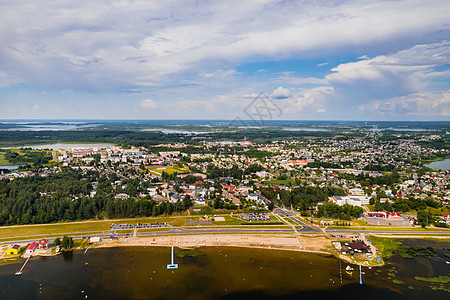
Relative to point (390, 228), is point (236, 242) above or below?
above

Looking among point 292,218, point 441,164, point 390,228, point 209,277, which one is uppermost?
point 441,164

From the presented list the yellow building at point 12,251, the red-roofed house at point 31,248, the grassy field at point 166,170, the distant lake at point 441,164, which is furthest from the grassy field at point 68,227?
the distant lake at point 441,164

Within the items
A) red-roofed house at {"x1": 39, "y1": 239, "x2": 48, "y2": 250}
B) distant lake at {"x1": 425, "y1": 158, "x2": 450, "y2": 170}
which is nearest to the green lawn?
red-roofed house at {"x1": 39, "y1": 239, "x2": 48, "y2": 250}

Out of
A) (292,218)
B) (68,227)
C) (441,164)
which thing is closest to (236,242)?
(292,218)

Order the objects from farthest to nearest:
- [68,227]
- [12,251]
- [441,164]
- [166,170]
A: [441,164]
[166,170]
[68,227]
[12,251]

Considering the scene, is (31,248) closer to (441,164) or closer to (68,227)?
(68,227)

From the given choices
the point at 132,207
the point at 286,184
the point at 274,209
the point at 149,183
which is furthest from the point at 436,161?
the point at 132,207

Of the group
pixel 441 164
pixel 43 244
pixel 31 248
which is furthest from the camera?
pixel 441 164

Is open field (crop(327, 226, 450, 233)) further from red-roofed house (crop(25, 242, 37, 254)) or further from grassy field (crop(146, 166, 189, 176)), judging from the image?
grassy field (crop(146, 166, 189, 176))

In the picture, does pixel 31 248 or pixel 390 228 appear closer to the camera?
pixel 31 248
